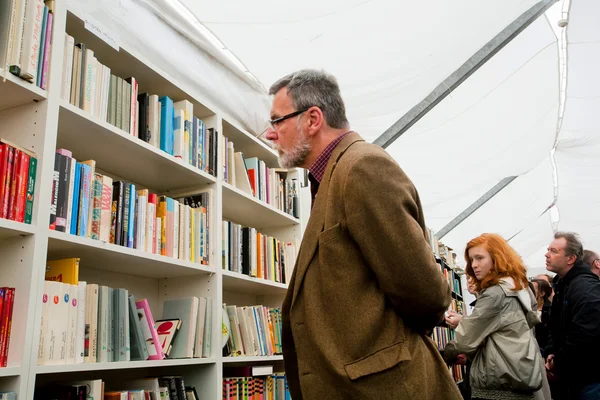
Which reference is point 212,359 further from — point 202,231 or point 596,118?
point 596,118

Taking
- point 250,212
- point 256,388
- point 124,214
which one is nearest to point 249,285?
point 250,212

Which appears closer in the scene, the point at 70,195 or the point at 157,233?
the point at 70,195

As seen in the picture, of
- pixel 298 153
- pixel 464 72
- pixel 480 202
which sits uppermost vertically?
pixel 480 202

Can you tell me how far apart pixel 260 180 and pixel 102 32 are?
1273 millimetres

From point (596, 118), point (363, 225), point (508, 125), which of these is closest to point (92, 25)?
point (363, 225)

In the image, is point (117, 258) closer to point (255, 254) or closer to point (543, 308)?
point (255, 254)

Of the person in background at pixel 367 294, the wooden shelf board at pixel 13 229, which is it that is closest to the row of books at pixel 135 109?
the wooden shelf board at pixel 13 229

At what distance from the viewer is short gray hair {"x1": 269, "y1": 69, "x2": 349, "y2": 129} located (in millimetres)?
1562

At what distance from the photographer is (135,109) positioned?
1.97m

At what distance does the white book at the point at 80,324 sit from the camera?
1.52 m

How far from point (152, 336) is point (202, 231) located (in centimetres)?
54

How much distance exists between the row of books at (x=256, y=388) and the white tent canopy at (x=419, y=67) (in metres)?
1.39

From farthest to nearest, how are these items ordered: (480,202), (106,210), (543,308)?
(480,202), (543,308), (106,210)

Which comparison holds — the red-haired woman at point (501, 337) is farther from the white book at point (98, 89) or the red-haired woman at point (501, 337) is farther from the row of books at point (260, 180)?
the white book at point (98, 89)
